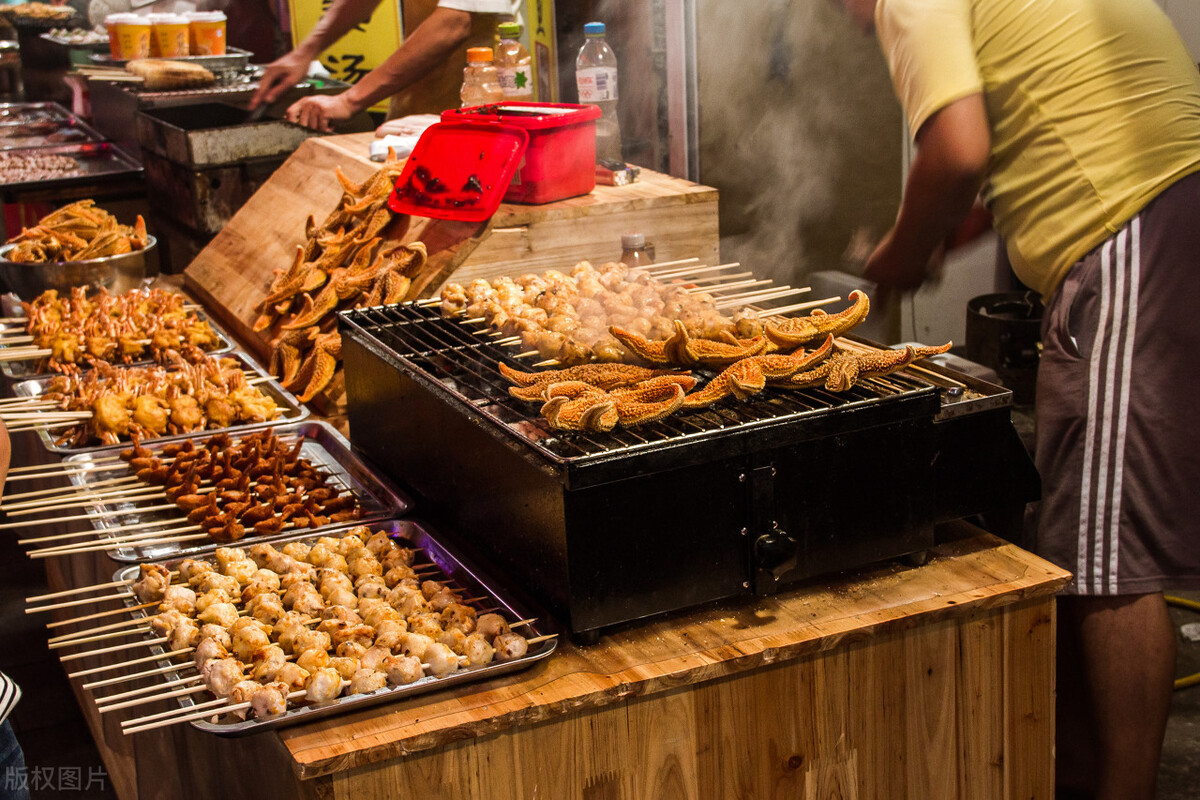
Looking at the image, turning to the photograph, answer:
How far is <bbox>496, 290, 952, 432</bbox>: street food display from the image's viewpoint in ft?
7.28

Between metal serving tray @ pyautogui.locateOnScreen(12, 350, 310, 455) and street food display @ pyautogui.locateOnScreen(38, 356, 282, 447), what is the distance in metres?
0.03

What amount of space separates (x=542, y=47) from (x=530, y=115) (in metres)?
3.73

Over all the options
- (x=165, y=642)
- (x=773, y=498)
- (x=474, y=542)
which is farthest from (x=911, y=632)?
(x=165, y=642)

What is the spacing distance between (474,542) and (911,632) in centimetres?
92

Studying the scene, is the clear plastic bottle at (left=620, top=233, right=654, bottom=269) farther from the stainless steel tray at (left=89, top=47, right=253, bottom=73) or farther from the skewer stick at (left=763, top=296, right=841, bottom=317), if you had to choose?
the stainless steel tray at (left=89, top=47, right=253, bottom=73)

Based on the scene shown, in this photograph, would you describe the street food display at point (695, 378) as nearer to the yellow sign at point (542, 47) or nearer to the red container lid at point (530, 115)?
the red container lid at point (530, 115)

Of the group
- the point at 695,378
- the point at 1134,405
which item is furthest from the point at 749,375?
the point at 1134,405

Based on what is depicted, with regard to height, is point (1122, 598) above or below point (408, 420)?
below

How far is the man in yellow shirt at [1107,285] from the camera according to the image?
279 cm

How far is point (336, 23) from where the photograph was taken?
23.5 ft

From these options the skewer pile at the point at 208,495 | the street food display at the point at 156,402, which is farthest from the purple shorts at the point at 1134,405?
the street food display at the point at 156,402

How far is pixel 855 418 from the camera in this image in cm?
223

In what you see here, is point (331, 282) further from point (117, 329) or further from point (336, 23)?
point (336, 23)

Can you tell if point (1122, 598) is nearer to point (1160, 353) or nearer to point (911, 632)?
point (1160, 353)
